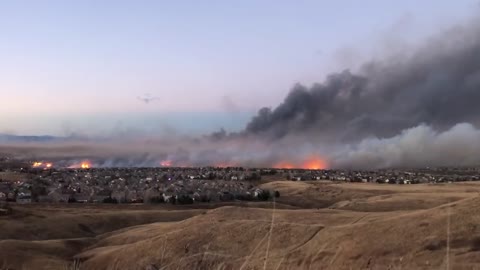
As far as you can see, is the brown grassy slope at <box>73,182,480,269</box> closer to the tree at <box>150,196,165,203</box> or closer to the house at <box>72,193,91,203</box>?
the tree at <box>150,196,165,203</box>

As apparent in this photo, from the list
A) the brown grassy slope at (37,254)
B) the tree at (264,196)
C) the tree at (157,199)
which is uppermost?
the tree at (264,196)

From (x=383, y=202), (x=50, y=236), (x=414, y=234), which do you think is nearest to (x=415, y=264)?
(x=414, y=234)

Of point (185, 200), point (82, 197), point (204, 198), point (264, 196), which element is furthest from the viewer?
point (82, 197)

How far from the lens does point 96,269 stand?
147 feet

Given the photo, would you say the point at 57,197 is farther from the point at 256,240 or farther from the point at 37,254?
the point at 256,240

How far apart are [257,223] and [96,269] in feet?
46.9

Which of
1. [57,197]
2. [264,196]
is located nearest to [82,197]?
[57,197]

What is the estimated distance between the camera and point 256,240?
133 ft

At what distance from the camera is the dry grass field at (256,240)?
25359mm

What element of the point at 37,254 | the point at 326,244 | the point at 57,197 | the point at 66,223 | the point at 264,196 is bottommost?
the point at 37,254

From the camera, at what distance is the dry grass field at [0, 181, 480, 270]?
2536cm

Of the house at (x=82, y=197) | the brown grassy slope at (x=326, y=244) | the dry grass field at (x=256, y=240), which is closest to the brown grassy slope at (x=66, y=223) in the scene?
the dry grass field at (x=256, y=240)

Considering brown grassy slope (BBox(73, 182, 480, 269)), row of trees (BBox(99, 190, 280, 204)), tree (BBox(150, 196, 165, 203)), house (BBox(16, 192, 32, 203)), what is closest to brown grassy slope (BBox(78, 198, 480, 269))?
brown grassy slope (BBox(73, 182, 480, 269))

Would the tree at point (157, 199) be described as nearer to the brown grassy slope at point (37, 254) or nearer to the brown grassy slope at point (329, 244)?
the brown grassy slope at point (37, 254)
